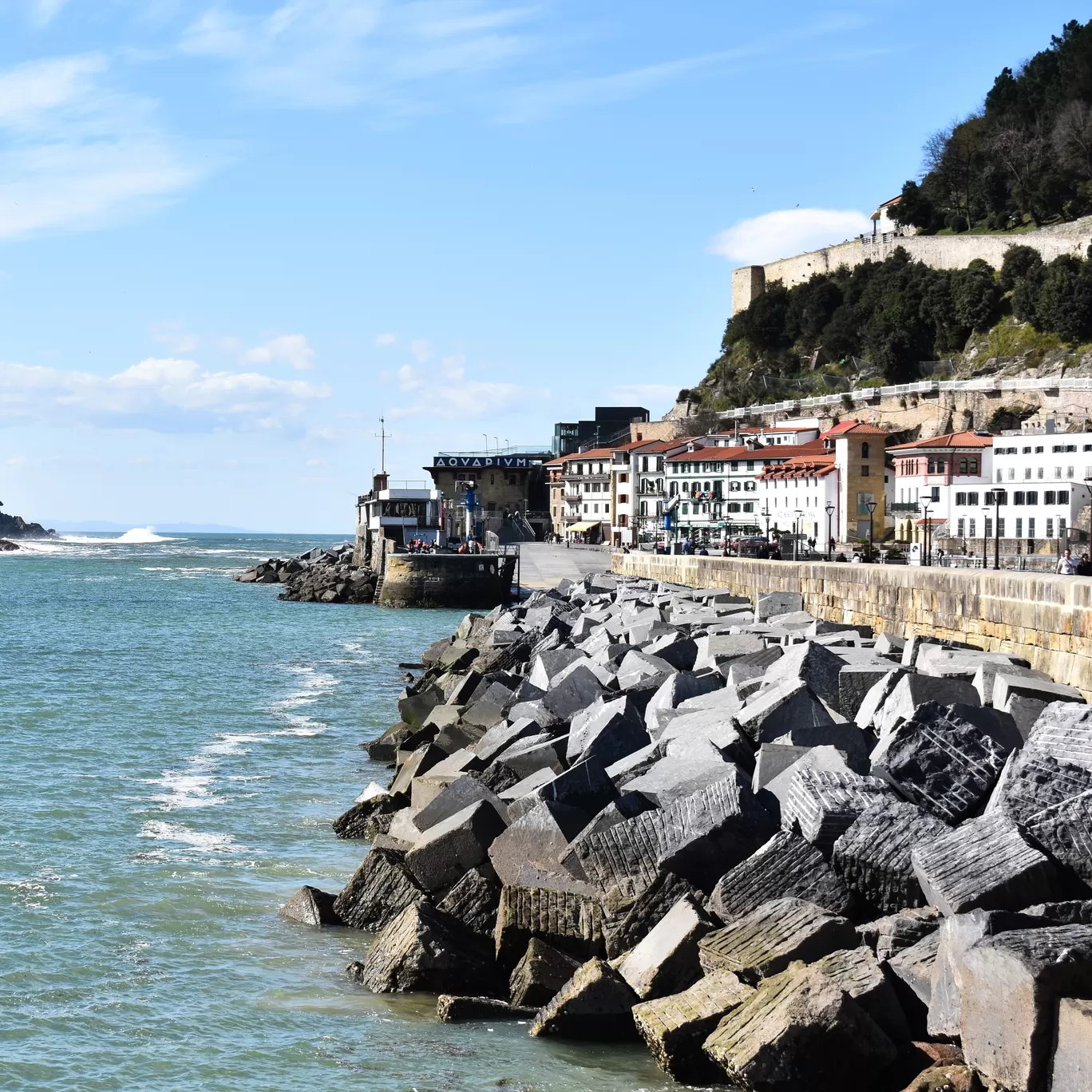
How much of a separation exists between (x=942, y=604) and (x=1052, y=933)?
977 centimetres

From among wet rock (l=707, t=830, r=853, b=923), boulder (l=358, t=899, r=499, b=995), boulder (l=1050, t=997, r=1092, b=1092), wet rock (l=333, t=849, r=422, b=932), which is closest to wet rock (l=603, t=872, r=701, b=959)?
wet rock (l=707, t=830, r=853, b=923)

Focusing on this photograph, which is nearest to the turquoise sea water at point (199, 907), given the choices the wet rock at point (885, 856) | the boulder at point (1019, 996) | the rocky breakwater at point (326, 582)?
the wet rock at point (885, 856)

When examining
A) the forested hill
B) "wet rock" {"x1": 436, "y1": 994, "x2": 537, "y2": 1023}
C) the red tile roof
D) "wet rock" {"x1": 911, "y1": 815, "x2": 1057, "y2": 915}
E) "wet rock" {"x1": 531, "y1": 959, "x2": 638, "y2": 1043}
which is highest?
Answer: the forested hill

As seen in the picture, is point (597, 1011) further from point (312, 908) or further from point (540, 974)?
point (312, 908)

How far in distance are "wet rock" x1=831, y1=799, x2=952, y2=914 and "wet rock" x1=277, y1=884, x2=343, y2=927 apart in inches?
140

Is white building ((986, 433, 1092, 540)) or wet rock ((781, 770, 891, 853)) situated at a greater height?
white building ((986, 433, 1092, 540))

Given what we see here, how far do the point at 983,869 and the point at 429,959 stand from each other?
2963 mm

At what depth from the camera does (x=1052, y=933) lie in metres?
5.63

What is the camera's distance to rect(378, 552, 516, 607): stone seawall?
4969 centimetres

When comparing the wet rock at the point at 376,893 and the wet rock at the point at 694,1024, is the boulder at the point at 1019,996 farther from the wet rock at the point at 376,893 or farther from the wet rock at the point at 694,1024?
the wet rock at the point at 376,893

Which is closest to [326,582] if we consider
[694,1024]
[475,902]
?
[475,902]

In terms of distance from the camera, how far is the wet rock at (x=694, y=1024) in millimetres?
6414

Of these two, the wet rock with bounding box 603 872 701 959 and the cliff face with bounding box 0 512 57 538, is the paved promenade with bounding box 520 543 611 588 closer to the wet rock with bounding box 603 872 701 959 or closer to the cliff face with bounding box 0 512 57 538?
the wet rock with bounding box 603 872 701 959

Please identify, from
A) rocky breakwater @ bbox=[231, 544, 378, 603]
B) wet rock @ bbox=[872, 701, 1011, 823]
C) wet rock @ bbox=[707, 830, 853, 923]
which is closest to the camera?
wet rock @ bbox=[707, 830, 853, 923]
